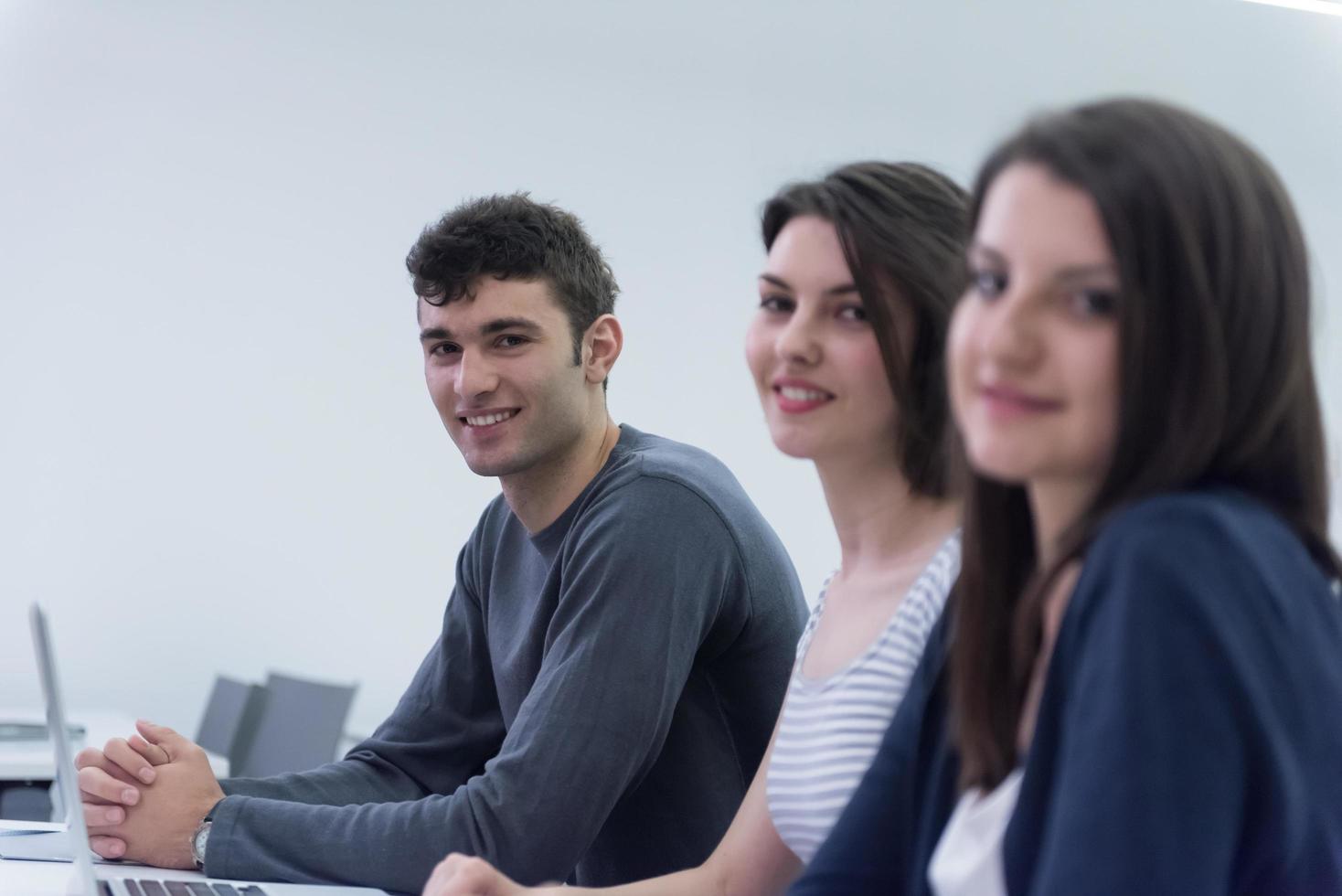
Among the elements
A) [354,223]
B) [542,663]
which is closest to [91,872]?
[542,663]

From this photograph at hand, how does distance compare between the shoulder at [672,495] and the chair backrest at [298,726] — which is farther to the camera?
the chair backrest at [298,726]

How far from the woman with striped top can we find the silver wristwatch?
41 centimetres

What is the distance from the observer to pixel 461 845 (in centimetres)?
151

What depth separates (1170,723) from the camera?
73cm

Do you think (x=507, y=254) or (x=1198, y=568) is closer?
(x=1198, y=568)

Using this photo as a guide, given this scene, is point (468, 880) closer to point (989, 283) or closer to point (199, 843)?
point (199, 843)

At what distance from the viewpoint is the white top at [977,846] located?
0.88 m

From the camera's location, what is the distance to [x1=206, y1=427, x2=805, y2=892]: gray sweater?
1532 mm

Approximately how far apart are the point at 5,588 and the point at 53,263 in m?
1.02

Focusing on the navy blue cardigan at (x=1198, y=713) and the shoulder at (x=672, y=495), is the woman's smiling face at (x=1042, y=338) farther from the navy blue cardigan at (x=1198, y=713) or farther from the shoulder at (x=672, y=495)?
the shoulder at (x=672, y=495)

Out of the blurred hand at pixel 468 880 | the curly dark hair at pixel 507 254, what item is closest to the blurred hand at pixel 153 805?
the blurred hand at pixel 468 880

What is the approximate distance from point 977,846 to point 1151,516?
0.86 feet

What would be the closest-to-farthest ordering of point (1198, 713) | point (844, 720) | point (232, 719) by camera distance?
point (1198, 713)
point (844, 720)
point (232, 719)

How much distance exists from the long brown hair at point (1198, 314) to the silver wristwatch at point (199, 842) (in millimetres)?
1094
